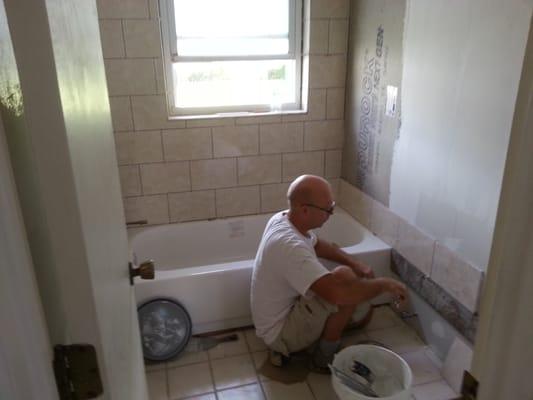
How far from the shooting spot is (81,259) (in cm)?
54

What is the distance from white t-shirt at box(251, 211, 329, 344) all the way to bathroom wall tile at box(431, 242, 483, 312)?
60 centimetres

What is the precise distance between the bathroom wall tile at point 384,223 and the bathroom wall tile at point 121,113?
155cm

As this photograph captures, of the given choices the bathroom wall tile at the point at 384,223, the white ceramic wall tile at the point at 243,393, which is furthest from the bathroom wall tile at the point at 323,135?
the white ceramic wall tile at the point at 243,393

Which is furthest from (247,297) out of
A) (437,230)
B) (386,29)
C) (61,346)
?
(61,346)

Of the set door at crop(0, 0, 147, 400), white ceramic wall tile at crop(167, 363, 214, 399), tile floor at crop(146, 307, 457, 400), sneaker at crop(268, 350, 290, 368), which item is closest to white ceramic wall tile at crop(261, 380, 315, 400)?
tile floor at crop(146, 307, 457, 400)

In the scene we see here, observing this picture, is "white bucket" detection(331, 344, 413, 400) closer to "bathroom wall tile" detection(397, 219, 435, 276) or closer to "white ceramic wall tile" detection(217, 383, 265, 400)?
"white ceramic wall tile" detection(217, 383, 265, 400)

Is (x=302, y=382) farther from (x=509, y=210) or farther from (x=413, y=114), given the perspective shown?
(x=509, y=210)

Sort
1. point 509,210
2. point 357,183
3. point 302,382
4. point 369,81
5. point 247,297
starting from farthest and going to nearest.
A: point 357,183, point 369,81, point 247,297, point 302,382, point 509,210

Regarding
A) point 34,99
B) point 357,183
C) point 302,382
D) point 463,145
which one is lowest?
point 302,382

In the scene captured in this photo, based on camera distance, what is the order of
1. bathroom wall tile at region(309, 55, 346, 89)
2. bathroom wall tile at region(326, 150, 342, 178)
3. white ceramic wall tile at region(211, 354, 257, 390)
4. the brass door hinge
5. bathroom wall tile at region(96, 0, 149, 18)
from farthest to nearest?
bathroom wall tile at region(326, 150, 342, 178), bathroom wall tile at region(309, 55, 346, 89), bathroom wall tile at region(96, 0, 149, 18), white ceramic wall tile at region(211, 354, 257, 390), the brass door hinge

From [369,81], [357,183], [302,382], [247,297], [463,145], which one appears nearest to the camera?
[463,145]

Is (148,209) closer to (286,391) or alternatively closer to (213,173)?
(213,173)

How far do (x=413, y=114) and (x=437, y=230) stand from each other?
59cm

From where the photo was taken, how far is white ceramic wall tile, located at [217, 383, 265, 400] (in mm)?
1954
